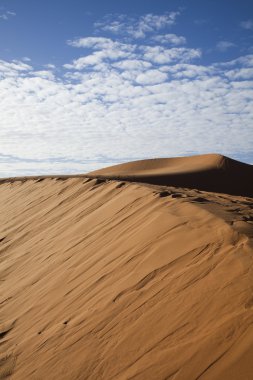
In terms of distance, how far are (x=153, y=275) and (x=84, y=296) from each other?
0.73 meters

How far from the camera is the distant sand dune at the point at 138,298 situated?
6.75 feet

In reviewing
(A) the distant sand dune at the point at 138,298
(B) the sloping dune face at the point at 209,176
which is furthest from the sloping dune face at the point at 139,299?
(B) the sloping dune face at the point at 209,176

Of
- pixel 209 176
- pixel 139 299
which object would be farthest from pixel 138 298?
pixel 209 176

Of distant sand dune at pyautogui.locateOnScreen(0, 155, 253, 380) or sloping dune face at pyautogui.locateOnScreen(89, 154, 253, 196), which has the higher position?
sloping dune face at pyautogui.locateOnScreen(89, 154, 253, 196)

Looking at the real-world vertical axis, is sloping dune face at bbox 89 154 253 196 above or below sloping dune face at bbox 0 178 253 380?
above

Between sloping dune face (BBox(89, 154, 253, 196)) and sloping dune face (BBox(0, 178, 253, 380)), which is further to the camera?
sloping dune face (BBox(89, 154, 253, 196))

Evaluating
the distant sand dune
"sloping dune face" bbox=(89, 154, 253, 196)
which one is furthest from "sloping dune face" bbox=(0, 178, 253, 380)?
"sloping dune face" bbox=(89, 154, 253, 196)

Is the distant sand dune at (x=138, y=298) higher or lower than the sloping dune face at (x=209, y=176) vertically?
lower

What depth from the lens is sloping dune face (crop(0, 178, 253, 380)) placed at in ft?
6.75

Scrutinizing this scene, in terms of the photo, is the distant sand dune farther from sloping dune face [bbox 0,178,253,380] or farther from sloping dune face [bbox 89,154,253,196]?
sloping dune face [bbox 89,154,253,196]

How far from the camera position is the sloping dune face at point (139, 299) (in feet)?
6.75

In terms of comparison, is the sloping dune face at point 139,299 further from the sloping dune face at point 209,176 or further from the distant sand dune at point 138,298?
the sloping dune face at point 209,176

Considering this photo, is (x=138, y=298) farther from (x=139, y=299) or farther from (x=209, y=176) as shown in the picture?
(x=209, y=176)

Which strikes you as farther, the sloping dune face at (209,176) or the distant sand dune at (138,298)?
the sloping dune face at (209,176)
